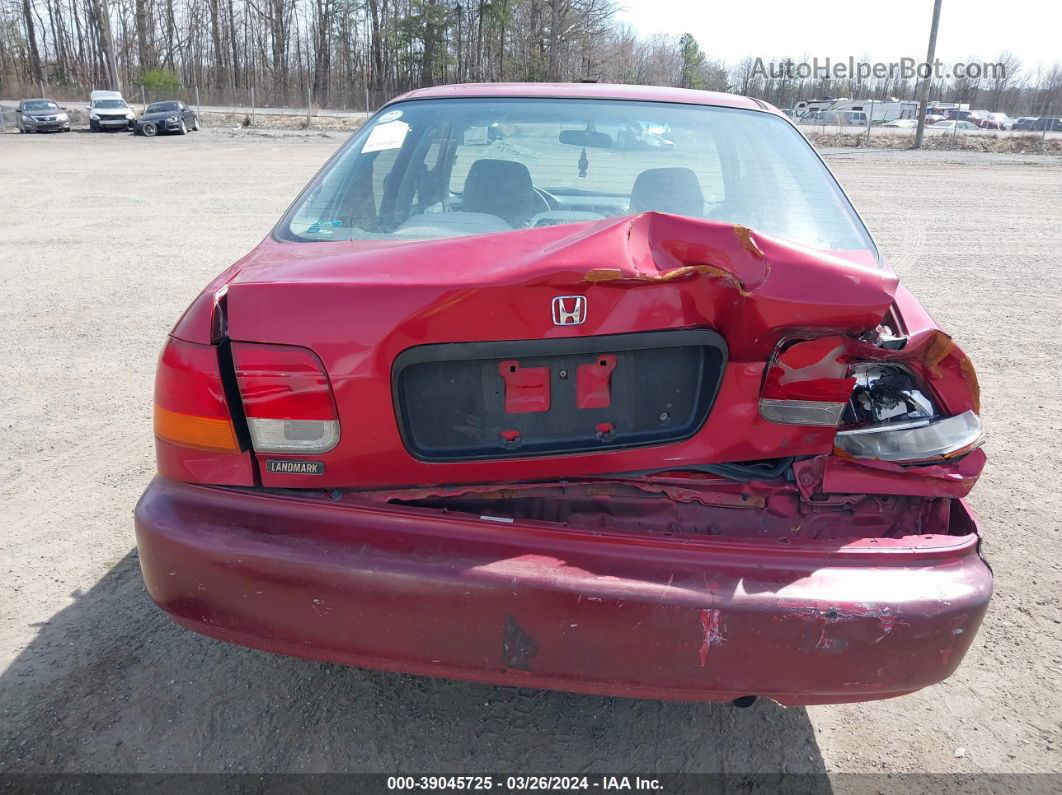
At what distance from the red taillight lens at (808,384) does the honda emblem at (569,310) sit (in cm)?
47

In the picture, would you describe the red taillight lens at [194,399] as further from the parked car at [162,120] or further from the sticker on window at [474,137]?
the parked car at [162,120]

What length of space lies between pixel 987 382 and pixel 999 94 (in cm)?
6207

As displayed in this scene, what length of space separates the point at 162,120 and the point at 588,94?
1218 inches

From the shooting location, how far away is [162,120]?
2895 centimetres

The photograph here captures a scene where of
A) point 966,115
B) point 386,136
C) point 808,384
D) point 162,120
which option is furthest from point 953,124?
point 808,384

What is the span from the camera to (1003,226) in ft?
36.4

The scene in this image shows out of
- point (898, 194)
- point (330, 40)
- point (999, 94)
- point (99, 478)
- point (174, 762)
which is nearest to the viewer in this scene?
point (174, 762)

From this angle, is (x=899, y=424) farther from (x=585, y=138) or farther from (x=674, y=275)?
(x=585, y=138)

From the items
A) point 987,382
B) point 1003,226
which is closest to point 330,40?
point 1003,226

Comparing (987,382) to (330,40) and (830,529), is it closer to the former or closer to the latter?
(830,529)

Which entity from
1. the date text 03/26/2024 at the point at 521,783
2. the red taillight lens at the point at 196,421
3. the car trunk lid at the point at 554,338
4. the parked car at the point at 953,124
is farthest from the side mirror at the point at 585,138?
the parked car at the point at 953,124

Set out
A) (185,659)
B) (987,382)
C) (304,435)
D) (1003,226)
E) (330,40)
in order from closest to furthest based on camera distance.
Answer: (304,435)
(185,659)
(987,382)
(1003,226)
(330,40)

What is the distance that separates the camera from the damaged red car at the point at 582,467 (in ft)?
5.47

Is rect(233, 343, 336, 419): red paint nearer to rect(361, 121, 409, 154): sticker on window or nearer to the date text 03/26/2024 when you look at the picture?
the date text 03/26/2024
